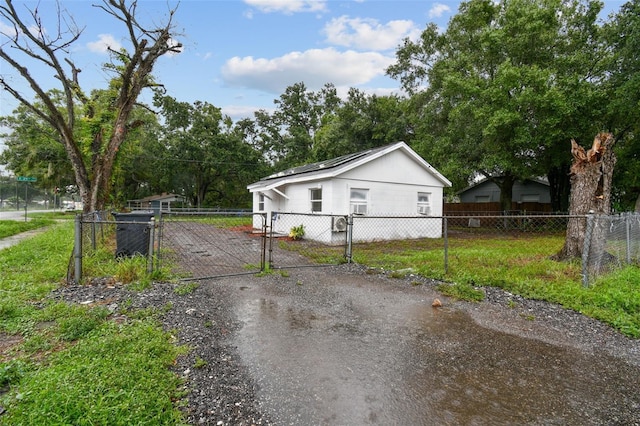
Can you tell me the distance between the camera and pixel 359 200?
37.0 feet

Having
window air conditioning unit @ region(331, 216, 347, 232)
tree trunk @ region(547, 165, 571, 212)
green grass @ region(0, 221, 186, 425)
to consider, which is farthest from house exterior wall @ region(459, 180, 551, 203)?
green grass @ region(0, 221, 186, 425)

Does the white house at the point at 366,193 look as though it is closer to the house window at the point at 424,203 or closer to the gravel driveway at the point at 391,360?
the house window at the point at 424,203

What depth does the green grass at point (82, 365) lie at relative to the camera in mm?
2023

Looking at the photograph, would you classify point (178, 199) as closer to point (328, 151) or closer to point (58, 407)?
point (328, 151)

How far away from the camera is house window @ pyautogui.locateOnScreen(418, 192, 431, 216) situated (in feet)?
42.6

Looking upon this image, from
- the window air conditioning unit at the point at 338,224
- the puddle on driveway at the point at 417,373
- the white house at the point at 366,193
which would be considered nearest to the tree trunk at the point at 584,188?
the puddle on driveway at the point at 417,373

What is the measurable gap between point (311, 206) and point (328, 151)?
1227 cm

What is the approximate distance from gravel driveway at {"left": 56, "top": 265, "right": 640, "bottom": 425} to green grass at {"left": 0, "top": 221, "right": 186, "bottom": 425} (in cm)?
22

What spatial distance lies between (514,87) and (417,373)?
15086 mm

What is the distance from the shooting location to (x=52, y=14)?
7340 mm

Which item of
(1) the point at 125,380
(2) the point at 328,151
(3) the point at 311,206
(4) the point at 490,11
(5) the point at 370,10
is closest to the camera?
(1) the point at 125,380

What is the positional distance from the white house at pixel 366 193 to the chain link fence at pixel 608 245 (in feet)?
18.1

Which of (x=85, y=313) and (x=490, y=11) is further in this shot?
(x=490, y=11)

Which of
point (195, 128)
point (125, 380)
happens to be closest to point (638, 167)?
point (125, 380)
